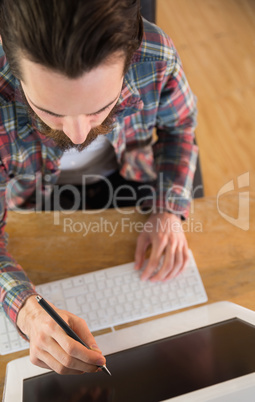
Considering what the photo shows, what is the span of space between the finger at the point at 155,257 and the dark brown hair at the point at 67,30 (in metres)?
0.49

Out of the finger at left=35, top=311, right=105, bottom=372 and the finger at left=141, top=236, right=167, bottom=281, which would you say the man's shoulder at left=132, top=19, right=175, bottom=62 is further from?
the finger at left=35, top=311, right=105, bottom=372

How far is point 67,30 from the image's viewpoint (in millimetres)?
542

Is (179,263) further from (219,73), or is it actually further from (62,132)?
(219,73)

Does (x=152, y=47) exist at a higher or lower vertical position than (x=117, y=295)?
higher

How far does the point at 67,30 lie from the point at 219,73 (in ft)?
5.13

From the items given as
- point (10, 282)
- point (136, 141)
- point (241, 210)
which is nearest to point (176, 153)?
point (136, 141)

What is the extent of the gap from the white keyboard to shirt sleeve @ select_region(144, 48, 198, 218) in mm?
192

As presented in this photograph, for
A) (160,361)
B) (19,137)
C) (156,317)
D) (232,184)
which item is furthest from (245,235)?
(19,137)

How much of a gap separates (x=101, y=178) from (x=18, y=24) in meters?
0.69

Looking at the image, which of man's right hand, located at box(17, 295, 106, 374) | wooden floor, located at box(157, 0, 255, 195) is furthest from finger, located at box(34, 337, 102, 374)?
wooden floor, located at box(157, 0, 255, 195)

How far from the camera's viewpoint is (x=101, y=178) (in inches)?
48.3

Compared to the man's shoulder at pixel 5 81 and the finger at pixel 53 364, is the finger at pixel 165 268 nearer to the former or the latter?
the finger at pixel 53 364

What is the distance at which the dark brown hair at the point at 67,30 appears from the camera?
0.54 m

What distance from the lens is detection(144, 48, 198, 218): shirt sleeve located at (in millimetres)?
1033
